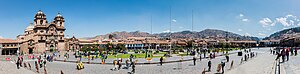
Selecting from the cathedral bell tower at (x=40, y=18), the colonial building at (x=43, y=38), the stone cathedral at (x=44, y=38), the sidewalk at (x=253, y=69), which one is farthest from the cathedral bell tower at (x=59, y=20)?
the sidewalk at (x=253, y=69)

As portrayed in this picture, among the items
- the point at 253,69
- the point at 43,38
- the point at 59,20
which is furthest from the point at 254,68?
the point at 59,20

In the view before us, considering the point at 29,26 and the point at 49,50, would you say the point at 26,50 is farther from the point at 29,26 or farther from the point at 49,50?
the point at 29,26

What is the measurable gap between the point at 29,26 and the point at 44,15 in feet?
55.4

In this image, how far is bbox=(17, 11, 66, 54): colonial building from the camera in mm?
69750

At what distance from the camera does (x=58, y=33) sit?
251 ft

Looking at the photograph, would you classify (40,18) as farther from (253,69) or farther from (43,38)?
(253,69)

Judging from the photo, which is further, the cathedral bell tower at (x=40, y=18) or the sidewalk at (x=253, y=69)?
the cathedral bell tower at (x=40, y=18)

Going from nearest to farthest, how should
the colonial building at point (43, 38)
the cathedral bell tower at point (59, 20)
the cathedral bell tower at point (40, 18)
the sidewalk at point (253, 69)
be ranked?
the sidewalk at point (253, 69)
the colonial building at point (43, 38)
the cathedral bell tower at point (40, 18)
the cathedral bell tower at point (59, 20)

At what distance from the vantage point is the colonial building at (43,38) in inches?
2746

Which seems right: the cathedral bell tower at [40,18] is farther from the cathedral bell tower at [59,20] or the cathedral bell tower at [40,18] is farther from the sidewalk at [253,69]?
the sidewalk at [253,69]

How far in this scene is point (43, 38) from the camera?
71.9 meters

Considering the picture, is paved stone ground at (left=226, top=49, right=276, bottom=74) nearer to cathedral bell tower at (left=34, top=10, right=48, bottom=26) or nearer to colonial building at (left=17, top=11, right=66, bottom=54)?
colonial building at (left=17, top=11, right=66, bottom=54)

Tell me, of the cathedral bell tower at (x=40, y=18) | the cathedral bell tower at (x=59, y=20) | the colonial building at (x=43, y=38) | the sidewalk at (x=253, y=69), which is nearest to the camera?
the sidewalk at (x=253, y=69)

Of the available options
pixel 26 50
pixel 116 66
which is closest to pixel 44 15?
pixel 26 50
